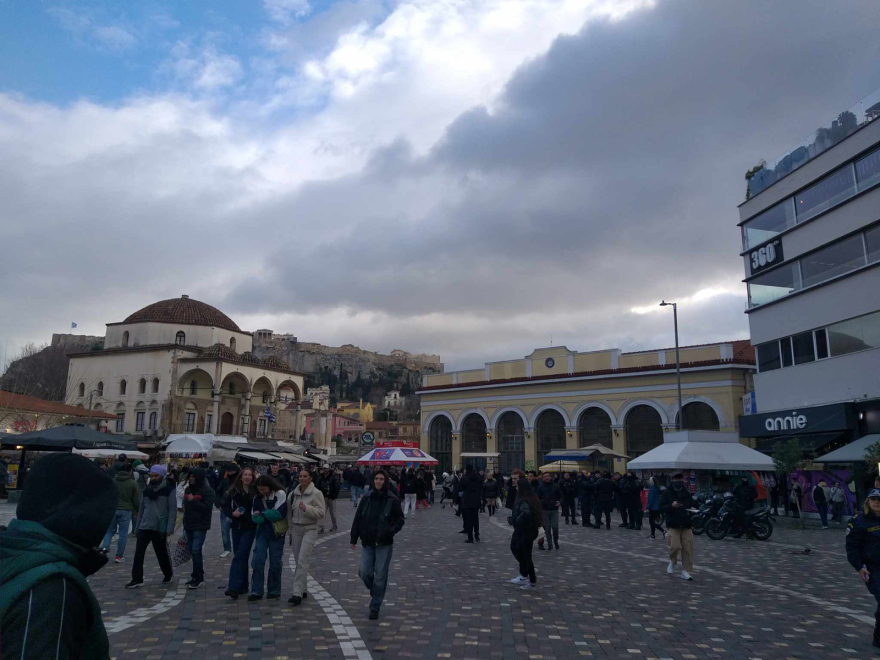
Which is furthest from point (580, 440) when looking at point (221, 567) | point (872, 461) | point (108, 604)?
point (108, 604)

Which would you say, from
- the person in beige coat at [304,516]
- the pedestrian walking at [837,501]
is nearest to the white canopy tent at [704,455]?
the pedestrian walking at [837,501]

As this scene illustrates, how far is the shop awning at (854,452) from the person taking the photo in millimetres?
20125

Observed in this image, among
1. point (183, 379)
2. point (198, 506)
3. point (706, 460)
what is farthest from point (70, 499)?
point (183, 379)

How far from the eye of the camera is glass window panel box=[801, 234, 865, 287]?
23469 millimetres

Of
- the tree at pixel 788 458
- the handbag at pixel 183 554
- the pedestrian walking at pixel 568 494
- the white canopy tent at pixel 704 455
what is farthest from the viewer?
the pedestrian walking at pixel 568 494

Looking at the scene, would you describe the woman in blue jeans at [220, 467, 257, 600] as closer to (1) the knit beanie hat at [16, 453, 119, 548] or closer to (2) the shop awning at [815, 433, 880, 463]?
(1) the knit beanie hat at [16, 453, 119, 548]

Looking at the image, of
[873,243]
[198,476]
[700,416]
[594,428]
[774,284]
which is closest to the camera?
[198,476]

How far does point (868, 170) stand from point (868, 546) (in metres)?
20.5

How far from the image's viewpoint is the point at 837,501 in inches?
847

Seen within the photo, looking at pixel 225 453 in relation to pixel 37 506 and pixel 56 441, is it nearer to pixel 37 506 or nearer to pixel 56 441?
pixel 56 441

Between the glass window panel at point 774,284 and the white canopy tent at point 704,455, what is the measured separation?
7.76 meters

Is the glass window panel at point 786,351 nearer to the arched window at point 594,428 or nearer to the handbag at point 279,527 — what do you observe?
the arched window at point 594,428

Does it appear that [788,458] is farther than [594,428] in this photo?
No

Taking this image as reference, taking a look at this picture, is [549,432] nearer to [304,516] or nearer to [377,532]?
[304,516]
